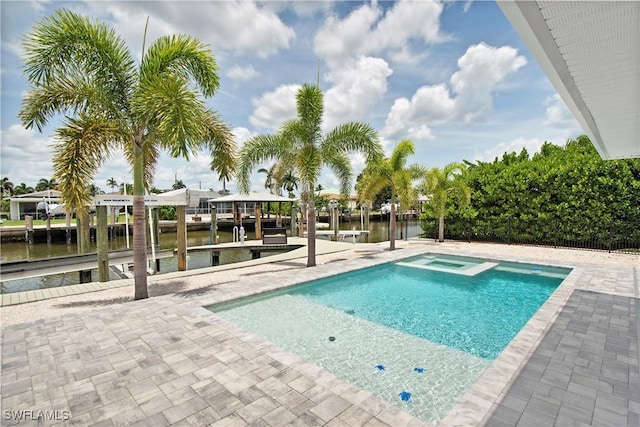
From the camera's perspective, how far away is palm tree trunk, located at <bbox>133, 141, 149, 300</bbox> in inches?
263

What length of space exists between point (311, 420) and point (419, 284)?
7103mm

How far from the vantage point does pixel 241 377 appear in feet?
11.9

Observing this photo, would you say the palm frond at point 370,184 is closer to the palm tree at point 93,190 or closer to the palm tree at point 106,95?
the palm tree at point 106,95

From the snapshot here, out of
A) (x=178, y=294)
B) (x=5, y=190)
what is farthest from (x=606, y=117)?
(x=5, y=190)

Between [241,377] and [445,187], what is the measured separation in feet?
50.8

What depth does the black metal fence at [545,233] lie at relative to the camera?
524 inches

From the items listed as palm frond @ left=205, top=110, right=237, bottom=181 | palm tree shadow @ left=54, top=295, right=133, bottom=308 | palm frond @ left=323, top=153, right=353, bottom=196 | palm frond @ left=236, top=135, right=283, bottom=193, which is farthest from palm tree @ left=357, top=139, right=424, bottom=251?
palm tree shadow @ left=54, top=295, right=133, bottom=308

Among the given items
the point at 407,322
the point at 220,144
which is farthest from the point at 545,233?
the point at 220,144

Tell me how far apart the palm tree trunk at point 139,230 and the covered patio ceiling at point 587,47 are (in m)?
7.05

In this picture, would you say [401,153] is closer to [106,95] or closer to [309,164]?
[309,164]

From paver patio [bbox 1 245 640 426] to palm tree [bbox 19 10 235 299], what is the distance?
241cm

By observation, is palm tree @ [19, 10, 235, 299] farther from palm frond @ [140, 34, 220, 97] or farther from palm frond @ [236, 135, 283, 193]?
palm frond @ [236, 135, 283, 193]

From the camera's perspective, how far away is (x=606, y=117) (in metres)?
5.51

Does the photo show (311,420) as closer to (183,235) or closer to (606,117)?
(606,117)
